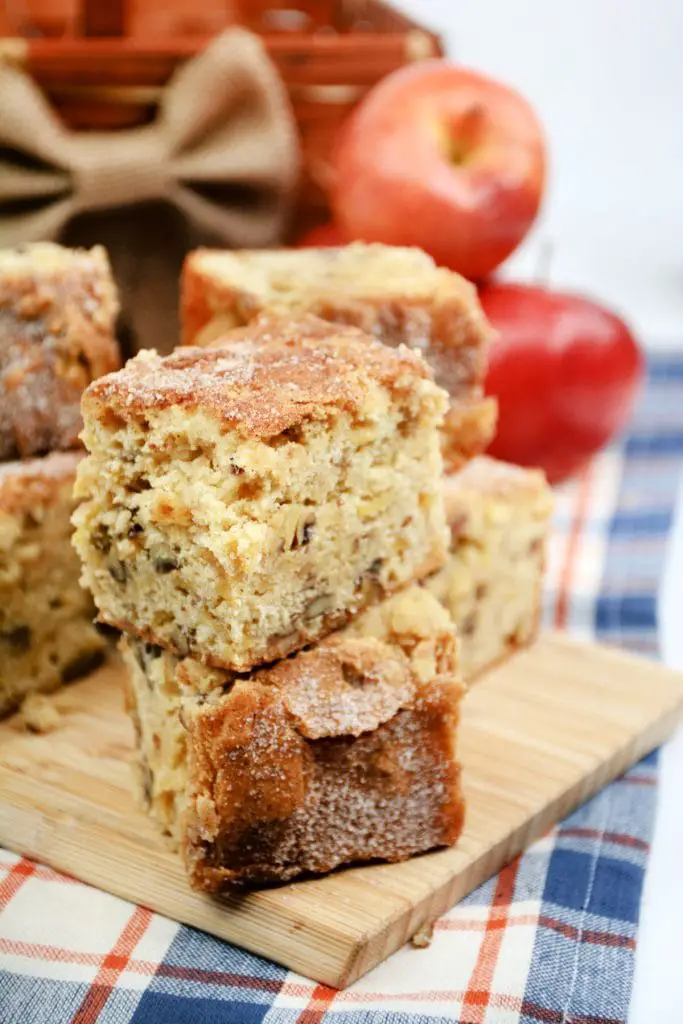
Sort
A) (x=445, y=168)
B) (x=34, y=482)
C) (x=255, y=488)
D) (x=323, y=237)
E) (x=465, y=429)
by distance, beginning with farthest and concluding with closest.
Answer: (x=323, y=237)
(x=445, y=168)
(x=465, y=429)
(x=34, y=482)
(x=255, y=488)

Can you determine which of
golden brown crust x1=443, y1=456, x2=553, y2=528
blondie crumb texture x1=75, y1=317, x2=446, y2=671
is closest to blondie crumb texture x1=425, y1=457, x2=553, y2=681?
golden brown crust x1=443, y1=456, x2=553, y2=528

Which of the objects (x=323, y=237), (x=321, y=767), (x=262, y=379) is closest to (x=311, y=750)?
(x=321, y=767)

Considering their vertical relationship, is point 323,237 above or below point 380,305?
below

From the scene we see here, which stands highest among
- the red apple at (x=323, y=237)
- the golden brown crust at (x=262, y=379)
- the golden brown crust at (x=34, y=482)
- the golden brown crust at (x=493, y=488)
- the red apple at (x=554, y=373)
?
the golden brown crust at (x=262, y=379)

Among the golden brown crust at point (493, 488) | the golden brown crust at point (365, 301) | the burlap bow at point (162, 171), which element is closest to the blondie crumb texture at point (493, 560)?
the golden brown crust at point (493, 488)

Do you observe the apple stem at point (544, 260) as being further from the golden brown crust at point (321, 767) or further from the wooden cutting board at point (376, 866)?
the golden brown crust at point (321, 767)

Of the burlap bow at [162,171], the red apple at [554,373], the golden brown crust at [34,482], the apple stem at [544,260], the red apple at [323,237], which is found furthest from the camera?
the apple stem at [544,260]

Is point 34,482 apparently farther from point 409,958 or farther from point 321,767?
point 409,958
